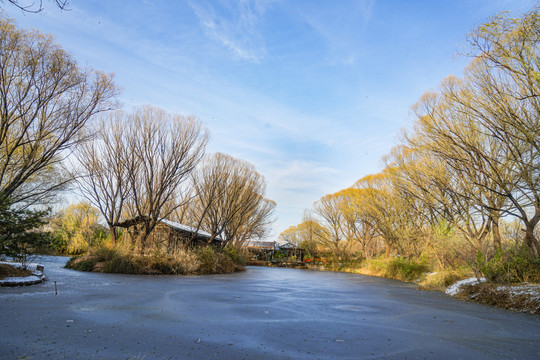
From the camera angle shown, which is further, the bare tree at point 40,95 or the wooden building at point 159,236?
the wooden building at point 159,236

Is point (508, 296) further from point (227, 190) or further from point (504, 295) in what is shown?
point (227, 190)

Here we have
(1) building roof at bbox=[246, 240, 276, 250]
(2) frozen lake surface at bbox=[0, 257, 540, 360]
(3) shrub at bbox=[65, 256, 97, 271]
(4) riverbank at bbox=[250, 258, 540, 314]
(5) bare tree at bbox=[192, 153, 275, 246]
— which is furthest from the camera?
(1) building roof at bbox=[246, 240, 276, 250]

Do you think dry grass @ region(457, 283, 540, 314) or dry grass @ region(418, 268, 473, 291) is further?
dry grass @ region(418, 268, 473, 291)

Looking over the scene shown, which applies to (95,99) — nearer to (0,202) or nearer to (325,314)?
(0,202)


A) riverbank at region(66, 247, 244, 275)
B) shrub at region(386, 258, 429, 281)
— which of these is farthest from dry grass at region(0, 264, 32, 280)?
shrub at region(386, 258, 429, 281)

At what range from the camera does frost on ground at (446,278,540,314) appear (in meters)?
8.72

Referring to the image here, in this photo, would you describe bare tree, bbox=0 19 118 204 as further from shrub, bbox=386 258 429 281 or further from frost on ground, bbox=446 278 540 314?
shrub, bbox=386 258 429 281

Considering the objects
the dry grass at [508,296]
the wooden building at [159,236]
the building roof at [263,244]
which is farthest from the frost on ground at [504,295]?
the building roof at [263,244]

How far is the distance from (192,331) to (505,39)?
12502mm

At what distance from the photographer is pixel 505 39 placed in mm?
10055

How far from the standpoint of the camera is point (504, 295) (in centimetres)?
988

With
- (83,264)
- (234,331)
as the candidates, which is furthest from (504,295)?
(83,264)

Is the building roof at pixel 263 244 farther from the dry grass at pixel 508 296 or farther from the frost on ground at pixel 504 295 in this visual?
the dry grass at pixel 508 296

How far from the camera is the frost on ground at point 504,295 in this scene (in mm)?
8719
